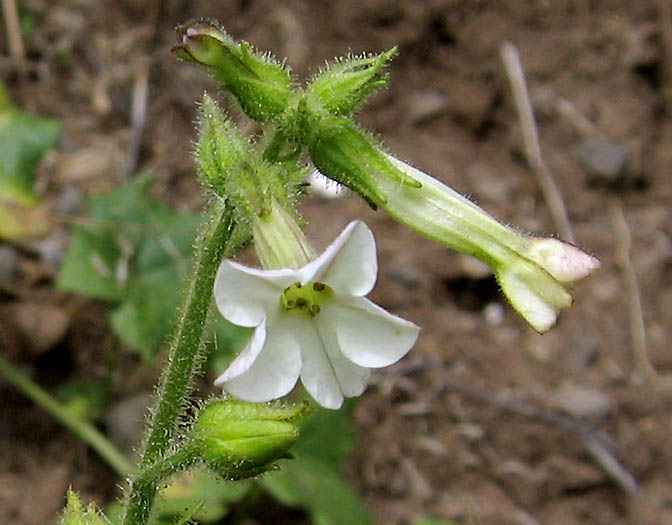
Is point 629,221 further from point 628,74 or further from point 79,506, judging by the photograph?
point 79,506

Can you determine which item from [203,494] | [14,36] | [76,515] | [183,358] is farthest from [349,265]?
[14,36]

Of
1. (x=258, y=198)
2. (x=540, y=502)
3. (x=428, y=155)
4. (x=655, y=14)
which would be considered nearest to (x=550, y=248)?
(x=258, y=198)

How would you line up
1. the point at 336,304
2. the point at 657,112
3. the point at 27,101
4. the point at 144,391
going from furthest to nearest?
the point at 657,112 < the point at 27,101 < the point at 144,391 < the point at 336,304

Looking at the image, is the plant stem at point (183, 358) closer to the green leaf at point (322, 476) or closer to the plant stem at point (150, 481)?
the plant stem at point (150, 481)

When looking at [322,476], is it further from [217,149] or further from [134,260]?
[217,149]

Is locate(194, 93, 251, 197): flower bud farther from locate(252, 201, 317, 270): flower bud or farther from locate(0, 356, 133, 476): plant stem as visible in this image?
locate(0, 356, 133, 476): plant stem

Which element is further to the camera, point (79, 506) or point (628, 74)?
point (628, 74)

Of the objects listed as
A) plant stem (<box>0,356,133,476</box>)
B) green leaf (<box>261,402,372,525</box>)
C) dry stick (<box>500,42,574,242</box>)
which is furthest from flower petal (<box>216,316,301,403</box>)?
dry stick (<box>500,42,574,242</box>)
